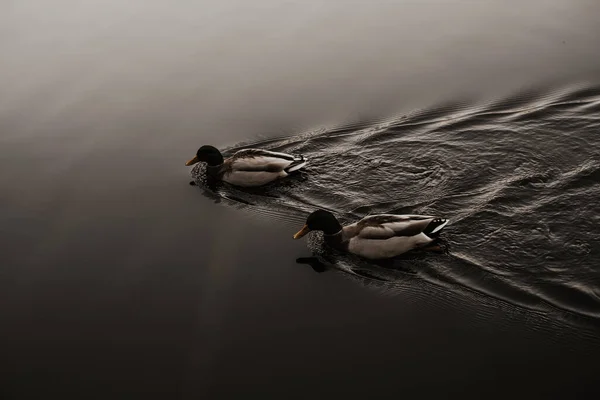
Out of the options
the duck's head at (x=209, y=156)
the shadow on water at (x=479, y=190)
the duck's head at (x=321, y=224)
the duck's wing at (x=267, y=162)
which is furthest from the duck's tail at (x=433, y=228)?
the duck's head at (x=209, y=156)

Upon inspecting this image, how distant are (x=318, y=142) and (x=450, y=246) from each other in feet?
10.9

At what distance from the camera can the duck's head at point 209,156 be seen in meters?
10.8

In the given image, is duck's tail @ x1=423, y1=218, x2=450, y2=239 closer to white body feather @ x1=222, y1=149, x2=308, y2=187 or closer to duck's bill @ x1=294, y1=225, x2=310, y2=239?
duck's bill @ x1=294, y1=225, x2=310, y2=239

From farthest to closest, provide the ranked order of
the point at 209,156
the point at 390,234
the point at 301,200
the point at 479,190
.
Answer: the point at 209,156, the point at 301,200, the point at 479,190, the point at 390,234

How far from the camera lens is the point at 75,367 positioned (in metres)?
7.40

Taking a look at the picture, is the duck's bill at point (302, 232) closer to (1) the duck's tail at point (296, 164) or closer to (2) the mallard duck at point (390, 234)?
(2) the mallard duck at point (390, 234)

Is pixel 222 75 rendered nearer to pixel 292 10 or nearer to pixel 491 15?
pixel 292 10

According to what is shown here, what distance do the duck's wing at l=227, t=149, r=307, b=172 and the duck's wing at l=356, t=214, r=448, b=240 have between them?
2.07 m

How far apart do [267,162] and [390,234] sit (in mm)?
2572

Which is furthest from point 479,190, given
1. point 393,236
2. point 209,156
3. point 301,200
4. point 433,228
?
point 209,156

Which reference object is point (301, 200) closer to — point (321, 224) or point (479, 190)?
point (321, 224)

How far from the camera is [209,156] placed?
10766mm

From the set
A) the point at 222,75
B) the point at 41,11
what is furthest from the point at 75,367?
the point at 41,11

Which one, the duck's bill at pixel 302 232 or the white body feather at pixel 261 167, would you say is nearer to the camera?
the duck's bill at pixel 302 232
